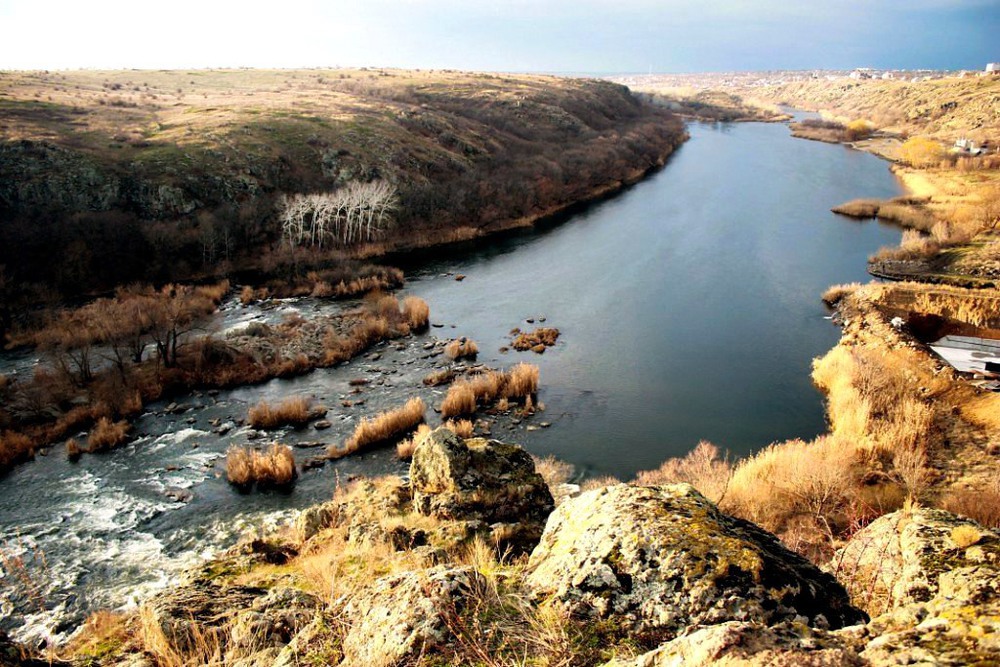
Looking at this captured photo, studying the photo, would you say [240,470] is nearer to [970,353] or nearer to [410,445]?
[410,445]

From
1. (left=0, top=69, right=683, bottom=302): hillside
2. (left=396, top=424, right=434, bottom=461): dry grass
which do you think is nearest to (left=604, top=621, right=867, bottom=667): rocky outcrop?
(left=396, top=424, right=434, bottom=461): dry grass

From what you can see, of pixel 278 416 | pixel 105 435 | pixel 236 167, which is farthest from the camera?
pixel 236 167

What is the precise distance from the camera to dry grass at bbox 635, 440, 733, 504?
13.5 m

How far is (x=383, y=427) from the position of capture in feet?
62.2

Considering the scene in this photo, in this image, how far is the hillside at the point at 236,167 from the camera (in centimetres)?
3412

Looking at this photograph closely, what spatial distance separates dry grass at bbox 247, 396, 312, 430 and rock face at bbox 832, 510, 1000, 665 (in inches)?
698

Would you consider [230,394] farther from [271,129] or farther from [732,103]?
[732,103]

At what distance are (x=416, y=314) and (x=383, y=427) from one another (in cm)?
1041

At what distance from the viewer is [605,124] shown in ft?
287

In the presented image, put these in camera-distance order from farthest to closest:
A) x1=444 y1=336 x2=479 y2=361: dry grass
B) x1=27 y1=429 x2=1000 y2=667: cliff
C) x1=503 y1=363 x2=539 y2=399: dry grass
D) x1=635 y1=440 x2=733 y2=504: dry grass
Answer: x1=444 y1=336 x2=479 y2=361: dry grass < x1=503 y1=363 x2=539 y2=399: dry grass < x1=635 y1=440 x2=733 y2=504: dry grass < x1=27 y1=429 x2=1000 y2=667: cliff

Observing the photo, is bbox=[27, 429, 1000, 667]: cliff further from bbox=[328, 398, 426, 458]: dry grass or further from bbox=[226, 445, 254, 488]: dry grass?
bbox=[328, 398, 426, 458]: dry grass

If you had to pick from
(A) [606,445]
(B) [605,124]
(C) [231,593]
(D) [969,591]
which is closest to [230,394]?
(A) [606,445]

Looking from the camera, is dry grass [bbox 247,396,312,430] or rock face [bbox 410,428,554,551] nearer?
rock face [bbox 410,428,554,551]

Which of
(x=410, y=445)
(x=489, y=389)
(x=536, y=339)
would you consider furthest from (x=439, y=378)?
(x=536, y=339)
